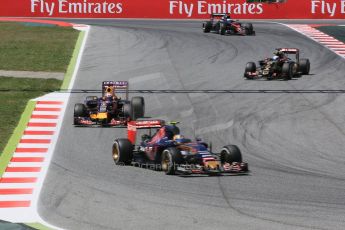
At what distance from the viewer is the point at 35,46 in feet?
159

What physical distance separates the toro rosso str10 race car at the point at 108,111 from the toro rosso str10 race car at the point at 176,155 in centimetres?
540

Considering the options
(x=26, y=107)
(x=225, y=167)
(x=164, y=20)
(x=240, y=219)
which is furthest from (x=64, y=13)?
(x=240, y=219)

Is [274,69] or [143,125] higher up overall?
[274,69]

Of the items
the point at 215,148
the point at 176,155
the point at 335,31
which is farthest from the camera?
the point at 335,31

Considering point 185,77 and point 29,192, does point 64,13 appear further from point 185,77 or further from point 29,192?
point 29,192

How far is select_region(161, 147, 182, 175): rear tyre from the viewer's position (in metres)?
22.1

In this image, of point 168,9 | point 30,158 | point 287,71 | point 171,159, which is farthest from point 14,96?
point 168,9

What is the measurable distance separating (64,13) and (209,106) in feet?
103

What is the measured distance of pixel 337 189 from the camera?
829 inches

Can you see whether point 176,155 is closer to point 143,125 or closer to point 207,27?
point 143,125

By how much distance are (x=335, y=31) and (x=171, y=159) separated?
34074mm

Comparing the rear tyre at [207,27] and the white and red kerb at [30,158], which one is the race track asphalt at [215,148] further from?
the rear tyre at [207,27]

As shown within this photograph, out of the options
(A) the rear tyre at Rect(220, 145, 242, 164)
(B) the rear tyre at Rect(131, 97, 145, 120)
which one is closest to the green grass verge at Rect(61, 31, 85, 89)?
(B) the rear tyre at Rect(131, 97, 145, 120)

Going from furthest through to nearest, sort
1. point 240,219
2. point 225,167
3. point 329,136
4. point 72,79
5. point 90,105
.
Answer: point 72,79 < point 90,105 < point 329,136 < point 225,167 < point 240,219
